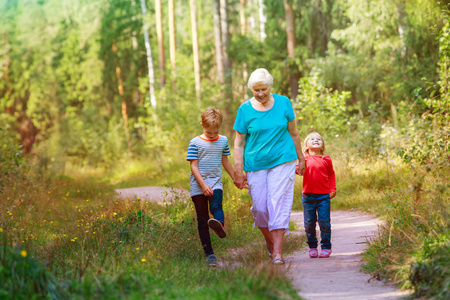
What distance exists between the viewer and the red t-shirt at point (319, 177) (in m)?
6.03

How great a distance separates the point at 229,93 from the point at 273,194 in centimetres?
1551

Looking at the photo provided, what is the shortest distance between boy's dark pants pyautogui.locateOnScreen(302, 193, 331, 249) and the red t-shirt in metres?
0.08

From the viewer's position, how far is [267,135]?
5.41 meters

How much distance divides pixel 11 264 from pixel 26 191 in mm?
7445

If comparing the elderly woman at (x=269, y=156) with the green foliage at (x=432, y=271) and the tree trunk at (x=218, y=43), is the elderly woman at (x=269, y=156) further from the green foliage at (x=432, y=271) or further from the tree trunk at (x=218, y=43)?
the tree trunk at (x=218, y=43)

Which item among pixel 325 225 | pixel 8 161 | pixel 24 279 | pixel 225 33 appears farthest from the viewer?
pixel 225 33

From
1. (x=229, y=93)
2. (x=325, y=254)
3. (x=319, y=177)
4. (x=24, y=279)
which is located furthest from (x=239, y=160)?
(x=229, y=93)

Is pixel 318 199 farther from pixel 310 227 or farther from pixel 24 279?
pixel 24 279

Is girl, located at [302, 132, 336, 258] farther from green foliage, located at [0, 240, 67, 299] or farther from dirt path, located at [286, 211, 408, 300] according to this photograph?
green foliage, located at [0, 240, 67, 299]

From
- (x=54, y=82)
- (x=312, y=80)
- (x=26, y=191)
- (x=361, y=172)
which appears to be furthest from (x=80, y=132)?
(x=361, y=172)

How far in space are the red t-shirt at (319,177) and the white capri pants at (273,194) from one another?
664mm

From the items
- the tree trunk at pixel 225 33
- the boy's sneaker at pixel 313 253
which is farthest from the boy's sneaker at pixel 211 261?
the tree trunk at pixel 225 33

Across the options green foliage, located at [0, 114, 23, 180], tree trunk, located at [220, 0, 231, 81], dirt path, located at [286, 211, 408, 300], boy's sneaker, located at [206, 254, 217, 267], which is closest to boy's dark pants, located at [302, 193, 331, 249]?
dirt path, located at [286, 211, 408, 300]

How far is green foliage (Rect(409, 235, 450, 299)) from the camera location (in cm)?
398
